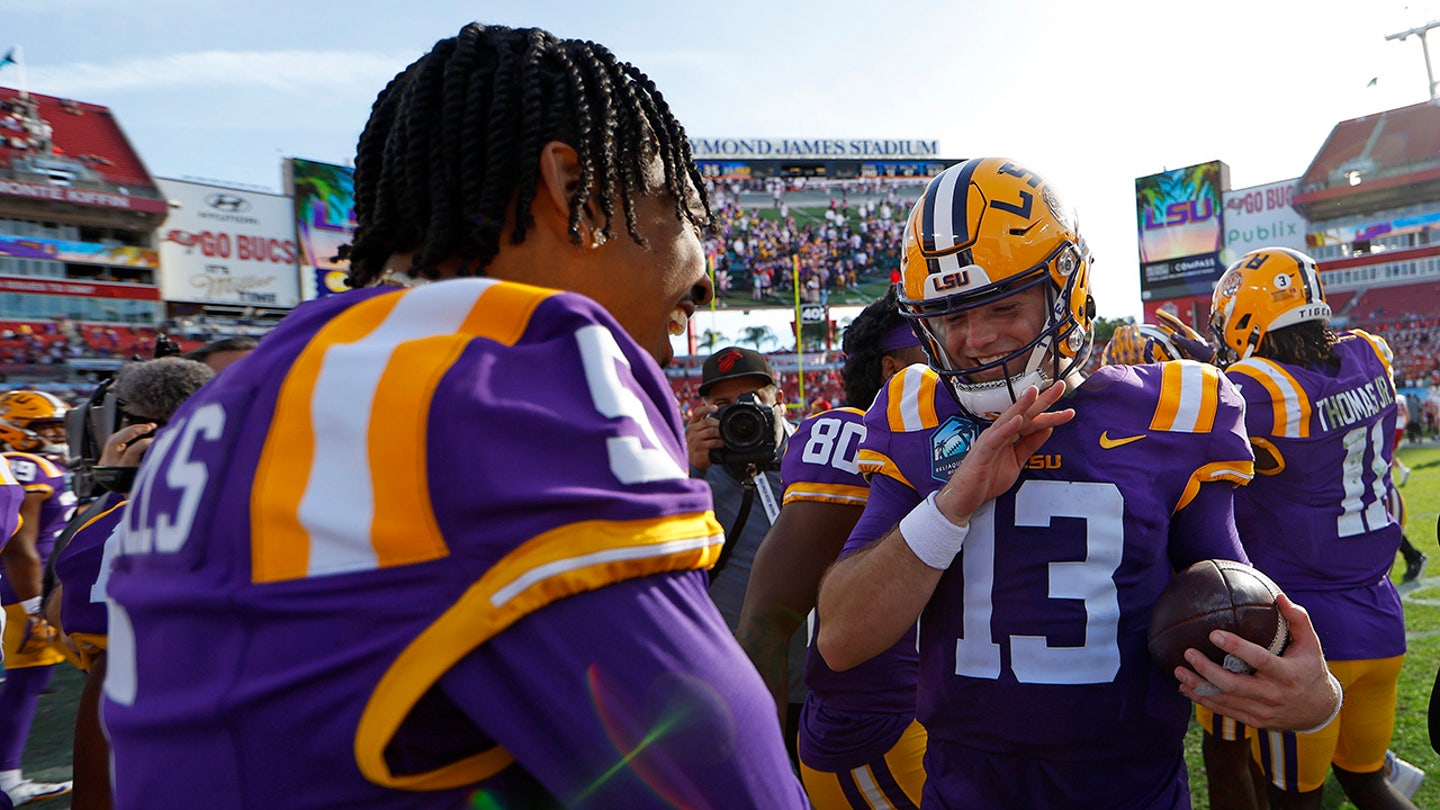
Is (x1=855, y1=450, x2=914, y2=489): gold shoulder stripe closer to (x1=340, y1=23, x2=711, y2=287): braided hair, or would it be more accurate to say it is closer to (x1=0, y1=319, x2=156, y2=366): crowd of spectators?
(x1=340, y1=23, x2=711, y2=287): braided hair

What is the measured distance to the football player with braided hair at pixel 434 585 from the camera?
0.64 meters

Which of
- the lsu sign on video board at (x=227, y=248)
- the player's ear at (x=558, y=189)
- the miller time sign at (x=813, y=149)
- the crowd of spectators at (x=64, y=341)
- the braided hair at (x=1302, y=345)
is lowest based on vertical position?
the braided hair at (x=1302, y=345)

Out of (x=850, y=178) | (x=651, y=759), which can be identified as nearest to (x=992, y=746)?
(x=651, y=759)

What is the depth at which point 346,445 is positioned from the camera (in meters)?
0.67

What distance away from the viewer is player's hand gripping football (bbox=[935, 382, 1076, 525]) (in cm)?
165

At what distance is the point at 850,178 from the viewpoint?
35.9 meters

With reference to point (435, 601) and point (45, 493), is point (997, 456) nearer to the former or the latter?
point (435, 601)

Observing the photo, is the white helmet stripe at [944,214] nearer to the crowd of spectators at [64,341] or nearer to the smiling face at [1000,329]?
the smiling face at [1000,329]

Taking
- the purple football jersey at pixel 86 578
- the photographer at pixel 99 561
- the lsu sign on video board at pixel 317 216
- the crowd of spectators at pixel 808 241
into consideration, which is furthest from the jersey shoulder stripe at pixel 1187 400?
the crowd of spectators at pixel 808 241

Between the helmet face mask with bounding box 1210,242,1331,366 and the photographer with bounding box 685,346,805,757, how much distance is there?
78.2 inches

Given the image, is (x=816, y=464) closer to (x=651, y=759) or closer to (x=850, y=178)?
(x=651, y=759)

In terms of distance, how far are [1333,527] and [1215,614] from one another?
2233 mm

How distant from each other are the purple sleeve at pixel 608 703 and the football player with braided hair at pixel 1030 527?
3.67 feet

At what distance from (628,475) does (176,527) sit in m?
0.37
